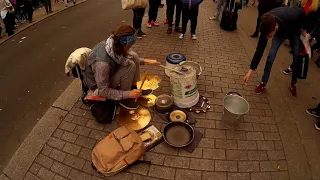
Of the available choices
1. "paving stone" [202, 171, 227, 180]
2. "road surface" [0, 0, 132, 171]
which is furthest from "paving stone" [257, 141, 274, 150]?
"road surface" [0, 0, 132, 171]

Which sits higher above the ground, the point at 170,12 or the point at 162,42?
the point at 170,12

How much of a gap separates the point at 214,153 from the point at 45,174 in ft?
7.44

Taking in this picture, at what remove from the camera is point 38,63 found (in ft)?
18.6

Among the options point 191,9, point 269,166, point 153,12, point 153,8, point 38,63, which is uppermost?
point 191,9

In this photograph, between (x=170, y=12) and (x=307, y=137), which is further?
(x=170, y=12)

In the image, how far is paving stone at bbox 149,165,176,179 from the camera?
280cm

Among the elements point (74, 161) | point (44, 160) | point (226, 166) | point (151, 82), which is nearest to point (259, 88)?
point (226, 166)

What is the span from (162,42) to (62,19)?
4.91 m

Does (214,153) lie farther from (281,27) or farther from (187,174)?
(281,27)

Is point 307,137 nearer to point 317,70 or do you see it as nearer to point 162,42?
point 317,70

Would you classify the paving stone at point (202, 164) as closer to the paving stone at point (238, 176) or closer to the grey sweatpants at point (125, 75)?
the paving stone at point (238, 176)

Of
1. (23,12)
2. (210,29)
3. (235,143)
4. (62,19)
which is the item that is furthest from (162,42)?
(23,12)

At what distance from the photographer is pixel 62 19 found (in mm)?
8719

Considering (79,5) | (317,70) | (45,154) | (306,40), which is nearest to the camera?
(45,154)
